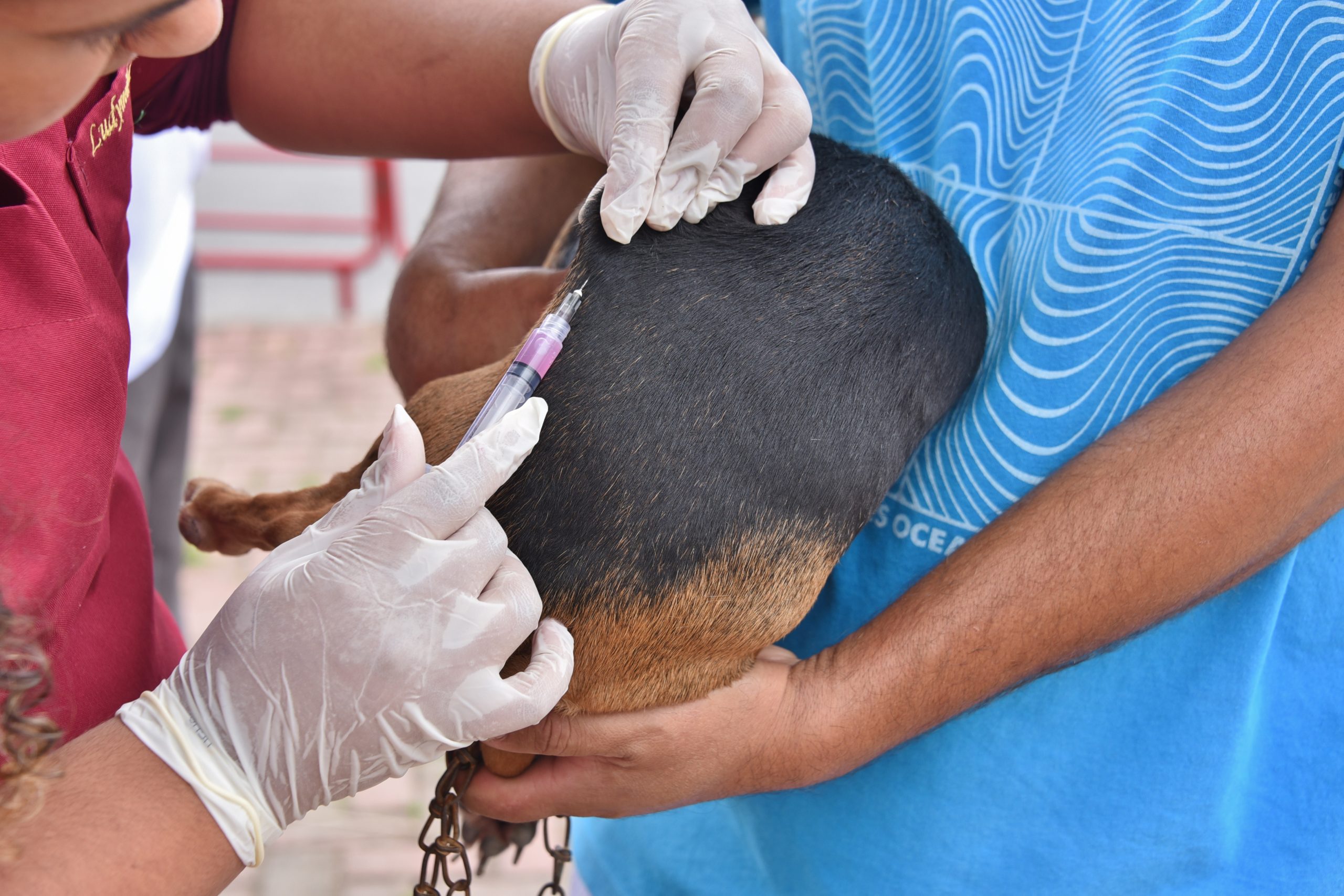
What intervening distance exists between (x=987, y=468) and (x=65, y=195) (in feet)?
4.49

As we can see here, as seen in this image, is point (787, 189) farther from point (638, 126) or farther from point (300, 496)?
point (300, 496)

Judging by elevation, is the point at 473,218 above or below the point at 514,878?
above

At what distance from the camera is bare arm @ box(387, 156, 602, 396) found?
1.83 m

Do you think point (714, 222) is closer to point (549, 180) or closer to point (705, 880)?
point (549, 180)

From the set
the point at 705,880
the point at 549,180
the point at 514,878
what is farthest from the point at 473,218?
the point at 514,878

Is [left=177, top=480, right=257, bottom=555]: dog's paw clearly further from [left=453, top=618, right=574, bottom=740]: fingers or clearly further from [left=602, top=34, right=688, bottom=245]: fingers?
[left=602, top=34, right=688, bottom=245]: fingers

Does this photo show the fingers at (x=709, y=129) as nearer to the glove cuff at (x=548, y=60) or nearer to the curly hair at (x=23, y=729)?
the glove cuff at (x=548, y=60)

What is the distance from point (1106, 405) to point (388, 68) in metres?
1.30

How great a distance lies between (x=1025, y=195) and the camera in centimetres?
156

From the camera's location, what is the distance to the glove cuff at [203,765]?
4.01ft

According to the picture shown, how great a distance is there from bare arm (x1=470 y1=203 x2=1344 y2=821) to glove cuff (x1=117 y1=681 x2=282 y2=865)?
36 cm

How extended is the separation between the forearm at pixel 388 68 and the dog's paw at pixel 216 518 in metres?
0.68

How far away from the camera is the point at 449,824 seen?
1.44 metres

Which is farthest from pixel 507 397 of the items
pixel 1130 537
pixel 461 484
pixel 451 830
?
pixel 1130 537
